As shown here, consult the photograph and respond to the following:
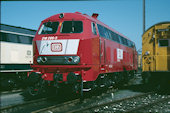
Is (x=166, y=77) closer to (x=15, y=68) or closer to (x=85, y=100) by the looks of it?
(x=85, y=100)

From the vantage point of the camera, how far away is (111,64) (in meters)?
10.8

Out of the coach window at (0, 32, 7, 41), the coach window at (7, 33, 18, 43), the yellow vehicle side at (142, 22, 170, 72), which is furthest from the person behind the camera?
the coach window at (7, 33, 18, 43)

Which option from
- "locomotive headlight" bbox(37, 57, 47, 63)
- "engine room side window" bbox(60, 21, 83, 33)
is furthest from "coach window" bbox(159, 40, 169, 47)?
"locomotive headlight" bbox(37, 57, 47, 63)

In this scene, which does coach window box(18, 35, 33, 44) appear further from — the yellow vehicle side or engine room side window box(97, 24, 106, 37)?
the yellow vehicle side

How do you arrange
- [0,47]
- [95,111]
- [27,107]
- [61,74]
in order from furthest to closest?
[0,47], [61,74], [27,107], [95,111]

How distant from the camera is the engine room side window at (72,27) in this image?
8711 mm

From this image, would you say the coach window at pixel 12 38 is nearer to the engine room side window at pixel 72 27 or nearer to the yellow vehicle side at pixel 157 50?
the engine room side window at pixel 72 27

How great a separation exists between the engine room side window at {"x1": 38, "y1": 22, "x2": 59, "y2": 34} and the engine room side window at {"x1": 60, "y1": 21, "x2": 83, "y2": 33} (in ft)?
1.12

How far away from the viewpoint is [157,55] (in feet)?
35.6

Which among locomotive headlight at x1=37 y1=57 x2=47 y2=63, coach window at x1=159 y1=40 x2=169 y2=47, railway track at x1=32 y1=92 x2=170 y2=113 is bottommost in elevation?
railway track at x1=32 y1=92 x2=170 y2=113

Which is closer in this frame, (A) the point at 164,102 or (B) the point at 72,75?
(B) the point at 72,75

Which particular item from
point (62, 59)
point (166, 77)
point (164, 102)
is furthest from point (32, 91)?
point (166, 77)

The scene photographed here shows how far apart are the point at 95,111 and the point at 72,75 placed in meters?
1.52

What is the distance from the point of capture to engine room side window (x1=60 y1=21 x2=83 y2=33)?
8711 millimetres
